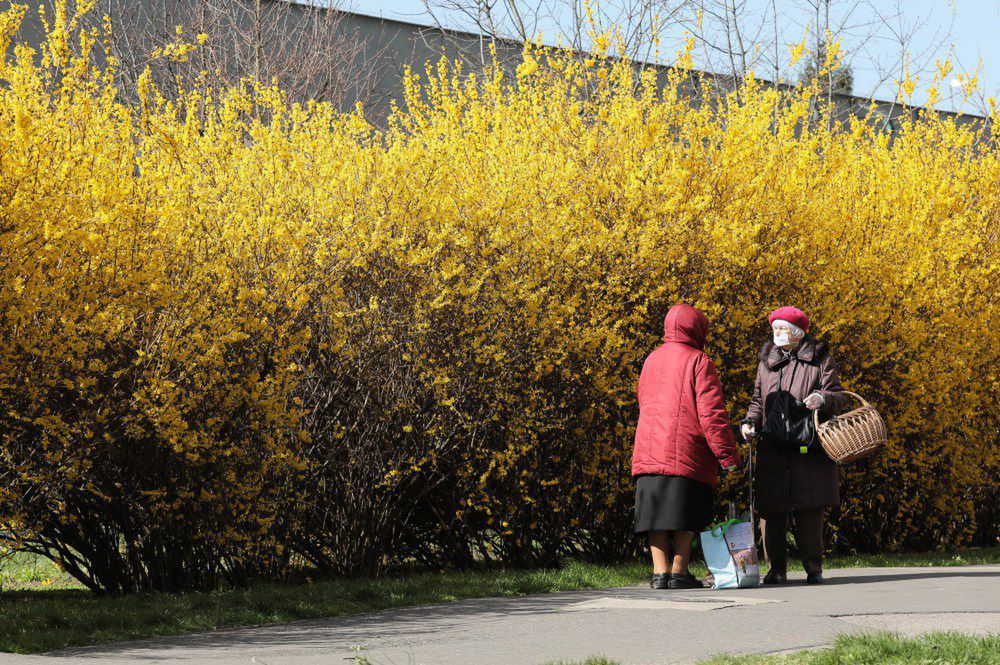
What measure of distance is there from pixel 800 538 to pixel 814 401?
849mm

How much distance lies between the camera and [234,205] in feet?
25.1

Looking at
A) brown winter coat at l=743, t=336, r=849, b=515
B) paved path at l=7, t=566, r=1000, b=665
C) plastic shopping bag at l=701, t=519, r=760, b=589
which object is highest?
brown winter coat at l=743, t=336, r=849, b=515

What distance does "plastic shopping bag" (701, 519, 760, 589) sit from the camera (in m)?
7.42

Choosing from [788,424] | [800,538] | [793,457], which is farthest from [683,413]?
[800,538]

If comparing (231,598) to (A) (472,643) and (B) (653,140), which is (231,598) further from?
(B) (653,140)

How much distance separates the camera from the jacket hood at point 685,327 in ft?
24.9

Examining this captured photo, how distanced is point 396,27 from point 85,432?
18006 mm

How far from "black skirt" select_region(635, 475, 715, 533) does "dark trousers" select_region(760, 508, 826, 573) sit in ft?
2.12

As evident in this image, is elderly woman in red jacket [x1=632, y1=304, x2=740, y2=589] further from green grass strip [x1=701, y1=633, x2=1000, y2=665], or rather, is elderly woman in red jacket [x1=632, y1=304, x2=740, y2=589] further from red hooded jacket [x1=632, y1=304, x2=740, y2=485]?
green grass strip [x1=701, y1=633, x2=1000, y2=665]

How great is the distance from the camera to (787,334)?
791cm

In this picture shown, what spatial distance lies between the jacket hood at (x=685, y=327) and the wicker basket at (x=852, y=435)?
90cm

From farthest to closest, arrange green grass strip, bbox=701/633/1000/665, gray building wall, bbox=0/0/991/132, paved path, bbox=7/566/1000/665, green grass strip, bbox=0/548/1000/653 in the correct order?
gray building wall, bbox=0/0/991/132 < green grass strip, bbox=0/548/1000/653 < paved path, bbox=7/566/1000/665 < green grass strip, bbox=701/633/1000/665

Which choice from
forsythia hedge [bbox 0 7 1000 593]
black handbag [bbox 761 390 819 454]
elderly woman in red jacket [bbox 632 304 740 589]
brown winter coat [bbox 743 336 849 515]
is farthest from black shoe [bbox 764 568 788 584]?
forsythia hedge [bbox 0 7 1000 593]

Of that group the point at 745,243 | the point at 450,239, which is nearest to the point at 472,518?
the point at 450,239
